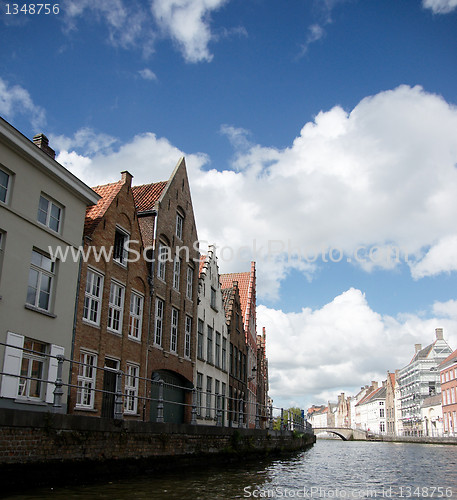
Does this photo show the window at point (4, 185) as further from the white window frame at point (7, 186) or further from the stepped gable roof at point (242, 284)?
the stepped gable roof at point (242, 284)

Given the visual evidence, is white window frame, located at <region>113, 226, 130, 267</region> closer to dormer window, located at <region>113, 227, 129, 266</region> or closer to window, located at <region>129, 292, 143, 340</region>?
dormer window, located at <region>113, 227, 129, 266</region>

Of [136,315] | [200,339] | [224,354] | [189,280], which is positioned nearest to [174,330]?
[189,280]

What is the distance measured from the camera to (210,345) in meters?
30.1

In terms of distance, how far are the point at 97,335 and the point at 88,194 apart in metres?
4.81

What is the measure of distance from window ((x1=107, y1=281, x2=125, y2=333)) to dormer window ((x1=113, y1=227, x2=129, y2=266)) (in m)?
0.98

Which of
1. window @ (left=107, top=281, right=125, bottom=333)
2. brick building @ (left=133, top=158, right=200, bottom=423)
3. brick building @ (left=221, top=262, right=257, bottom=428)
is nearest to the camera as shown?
window @ (left=107, top=281, right=125, bottom=333)

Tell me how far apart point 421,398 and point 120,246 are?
86915 mm

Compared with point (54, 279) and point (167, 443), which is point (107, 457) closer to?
point (167, 443)

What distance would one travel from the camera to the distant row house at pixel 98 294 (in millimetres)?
14766

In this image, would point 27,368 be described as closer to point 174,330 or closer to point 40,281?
point 40,281

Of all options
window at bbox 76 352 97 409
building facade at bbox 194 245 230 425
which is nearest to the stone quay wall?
window at bbox 76 352 97 409

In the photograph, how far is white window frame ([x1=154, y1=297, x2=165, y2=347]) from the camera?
22297 millimetres

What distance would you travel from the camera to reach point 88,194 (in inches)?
717

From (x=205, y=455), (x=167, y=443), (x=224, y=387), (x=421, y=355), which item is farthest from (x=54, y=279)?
(x=421, y=355)
